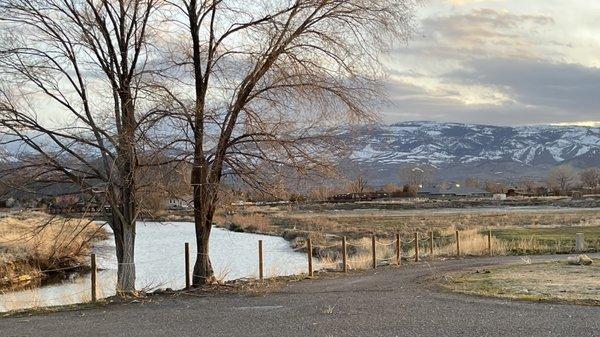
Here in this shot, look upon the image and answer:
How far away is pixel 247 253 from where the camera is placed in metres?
37.5

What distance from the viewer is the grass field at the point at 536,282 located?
14734mm

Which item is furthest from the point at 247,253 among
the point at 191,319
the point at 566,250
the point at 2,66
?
the point at 191,319

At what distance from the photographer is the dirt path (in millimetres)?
11047

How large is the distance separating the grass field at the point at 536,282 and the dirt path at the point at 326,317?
2.87 ft

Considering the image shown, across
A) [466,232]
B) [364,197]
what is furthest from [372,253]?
[364,197]

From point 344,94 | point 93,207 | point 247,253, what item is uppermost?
point 344,94

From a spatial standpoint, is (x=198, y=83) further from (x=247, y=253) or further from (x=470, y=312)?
(x=247, y=253)

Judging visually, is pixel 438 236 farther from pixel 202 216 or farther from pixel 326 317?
pixel 326 317

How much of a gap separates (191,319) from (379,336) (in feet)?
12.7

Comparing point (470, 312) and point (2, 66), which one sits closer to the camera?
point (470, 312)

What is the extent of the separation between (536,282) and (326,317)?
7.43 metres

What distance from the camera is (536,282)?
17484 mm

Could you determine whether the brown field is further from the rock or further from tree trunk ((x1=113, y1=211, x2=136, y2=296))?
the rock

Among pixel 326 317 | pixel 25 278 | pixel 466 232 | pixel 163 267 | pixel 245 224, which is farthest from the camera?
pixel 245 224
